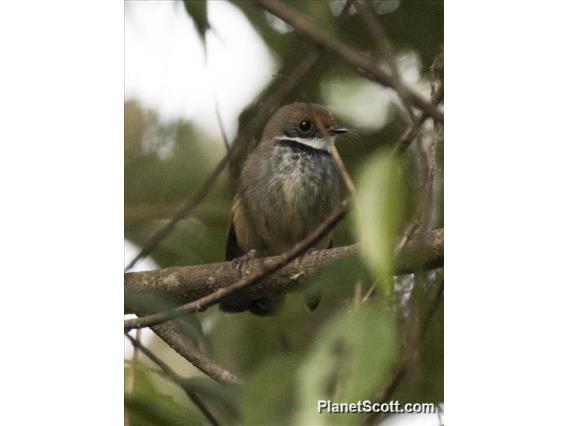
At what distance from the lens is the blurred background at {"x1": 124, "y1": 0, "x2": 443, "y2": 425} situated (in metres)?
1.53

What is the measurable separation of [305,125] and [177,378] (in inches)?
21.0

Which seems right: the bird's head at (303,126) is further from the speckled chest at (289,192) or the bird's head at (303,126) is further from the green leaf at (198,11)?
the green leaf at (198,11)

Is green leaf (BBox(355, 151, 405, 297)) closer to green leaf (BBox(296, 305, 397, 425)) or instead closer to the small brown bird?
green leaf (BBox(296, 305, 397, 425))

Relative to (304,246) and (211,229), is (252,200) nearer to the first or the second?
(211,229)

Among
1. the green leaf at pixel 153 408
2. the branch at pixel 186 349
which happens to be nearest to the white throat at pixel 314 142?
the branch at pixel 186 349

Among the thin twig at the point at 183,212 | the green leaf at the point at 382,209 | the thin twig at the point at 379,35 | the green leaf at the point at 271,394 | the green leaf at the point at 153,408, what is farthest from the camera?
the thin twig at the point at 183,212

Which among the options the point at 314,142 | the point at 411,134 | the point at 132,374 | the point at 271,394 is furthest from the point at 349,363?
the point at 314,142

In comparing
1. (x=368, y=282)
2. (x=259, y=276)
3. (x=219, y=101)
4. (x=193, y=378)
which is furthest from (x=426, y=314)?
(x=219, y=101)

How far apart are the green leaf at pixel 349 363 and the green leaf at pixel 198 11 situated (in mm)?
595

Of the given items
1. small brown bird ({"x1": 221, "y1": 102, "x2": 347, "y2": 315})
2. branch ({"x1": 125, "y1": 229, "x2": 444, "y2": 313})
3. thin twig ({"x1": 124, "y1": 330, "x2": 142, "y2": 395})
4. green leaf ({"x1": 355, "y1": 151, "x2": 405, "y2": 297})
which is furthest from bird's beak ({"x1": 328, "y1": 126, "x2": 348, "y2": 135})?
thin twig ({"x1": 124, "y1": 330, "x2": 142, "y2": 395})

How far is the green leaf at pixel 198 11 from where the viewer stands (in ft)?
5.63

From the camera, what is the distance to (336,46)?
65.2 inches

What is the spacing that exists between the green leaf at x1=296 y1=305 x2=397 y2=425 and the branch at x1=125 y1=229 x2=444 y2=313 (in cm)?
22

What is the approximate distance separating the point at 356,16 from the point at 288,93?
192 mm
